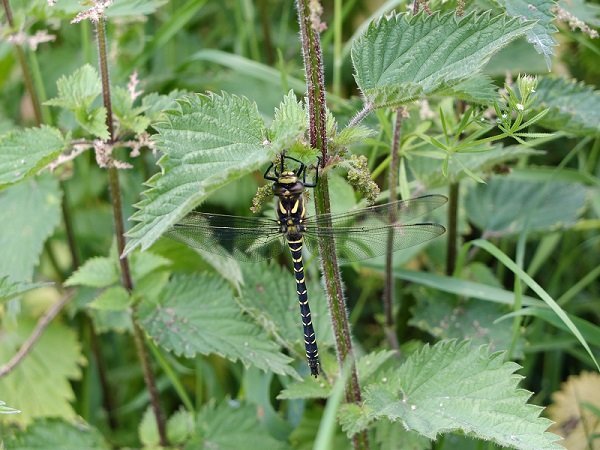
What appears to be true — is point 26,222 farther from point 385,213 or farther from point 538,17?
point 538,17

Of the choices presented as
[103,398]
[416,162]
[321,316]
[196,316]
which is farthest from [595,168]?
[103,398]

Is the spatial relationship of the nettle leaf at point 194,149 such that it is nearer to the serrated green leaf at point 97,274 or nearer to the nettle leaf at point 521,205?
the serrated green leaf at point 97,274

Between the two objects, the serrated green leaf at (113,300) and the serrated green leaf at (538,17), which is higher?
the serrated green leaf at (538,17)

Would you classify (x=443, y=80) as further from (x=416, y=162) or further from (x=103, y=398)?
(x=103, y=398)


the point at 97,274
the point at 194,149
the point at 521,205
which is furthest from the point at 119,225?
the point at 521,205

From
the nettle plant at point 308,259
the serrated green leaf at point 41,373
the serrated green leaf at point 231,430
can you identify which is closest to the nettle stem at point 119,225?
the nettle plant at point 308,259

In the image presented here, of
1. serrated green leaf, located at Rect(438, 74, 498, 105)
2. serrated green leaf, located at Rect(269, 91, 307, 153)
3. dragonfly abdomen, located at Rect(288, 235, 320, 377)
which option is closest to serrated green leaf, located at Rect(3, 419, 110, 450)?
dragonfly abdomen, located at Rect(288, 235, 320, 377)
